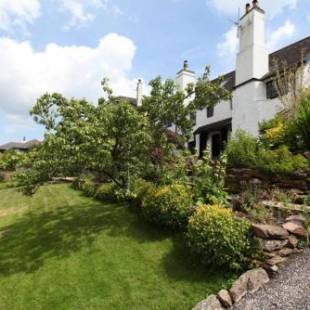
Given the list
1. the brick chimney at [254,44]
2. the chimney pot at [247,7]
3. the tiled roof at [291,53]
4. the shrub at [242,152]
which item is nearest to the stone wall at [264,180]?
the shrub at [242,152]

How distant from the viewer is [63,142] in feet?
22.7

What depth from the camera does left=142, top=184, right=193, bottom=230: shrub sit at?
24.1 ft

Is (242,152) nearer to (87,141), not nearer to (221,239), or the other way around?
(221,239)

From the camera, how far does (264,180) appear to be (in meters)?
8.38

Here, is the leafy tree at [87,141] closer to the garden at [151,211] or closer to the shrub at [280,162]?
the garden at [151,211]

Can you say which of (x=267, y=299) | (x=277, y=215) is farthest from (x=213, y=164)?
(x=267, y=299)

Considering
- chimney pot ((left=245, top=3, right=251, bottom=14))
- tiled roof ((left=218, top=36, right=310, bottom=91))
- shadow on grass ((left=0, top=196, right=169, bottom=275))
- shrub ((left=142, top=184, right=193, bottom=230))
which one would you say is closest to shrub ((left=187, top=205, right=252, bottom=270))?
shrub ((left=142, top=184, right=193, bottom=230))

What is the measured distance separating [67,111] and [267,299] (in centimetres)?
626

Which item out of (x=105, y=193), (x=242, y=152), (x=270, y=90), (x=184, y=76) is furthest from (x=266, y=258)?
(x=184, y=76)

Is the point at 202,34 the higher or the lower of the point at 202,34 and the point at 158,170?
the higher

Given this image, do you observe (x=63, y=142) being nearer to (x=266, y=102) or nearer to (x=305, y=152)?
(x=305, y=152)

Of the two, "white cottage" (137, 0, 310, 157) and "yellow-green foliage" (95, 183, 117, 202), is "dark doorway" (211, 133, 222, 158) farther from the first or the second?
"yellow-green foliage" (95, 183, 117, 202)

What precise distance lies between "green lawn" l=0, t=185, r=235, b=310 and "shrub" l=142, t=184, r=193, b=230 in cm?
35

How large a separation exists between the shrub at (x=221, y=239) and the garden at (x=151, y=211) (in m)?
0.02
